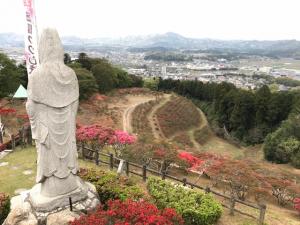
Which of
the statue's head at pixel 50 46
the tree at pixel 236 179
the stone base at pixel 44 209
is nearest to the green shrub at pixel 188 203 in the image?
the stone base at pixel 44 209

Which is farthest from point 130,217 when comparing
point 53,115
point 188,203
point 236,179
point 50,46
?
point 236,179

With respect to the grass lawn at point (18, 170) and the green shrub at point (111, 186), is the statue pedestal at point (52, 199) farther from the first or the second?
the grass lawn at point (18, 170)

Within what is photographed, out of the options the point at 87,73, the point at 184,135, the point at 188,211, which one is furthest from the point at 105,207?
the point at 87,73

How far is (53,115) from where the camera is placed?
9.44 meters

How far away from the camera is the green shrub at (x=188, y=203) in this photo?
1111cm

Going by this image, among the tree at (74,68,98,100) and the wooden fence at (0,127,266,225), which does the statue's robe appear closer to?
the wooden fence at (0,127,266,225)

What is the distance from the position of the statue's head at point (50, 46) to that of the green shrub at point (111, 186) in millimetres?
4638

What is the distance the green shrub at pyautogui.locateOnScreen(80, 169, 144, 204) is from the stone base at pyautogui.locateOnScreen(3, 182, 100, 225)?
1.20 m

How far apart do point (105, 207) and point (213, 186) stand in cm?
740

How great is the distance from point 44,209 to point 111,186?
2.61 m

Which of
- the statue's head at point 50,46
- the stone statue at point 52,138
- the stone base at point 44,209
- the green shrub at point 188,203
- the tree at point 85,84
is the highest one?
the statue's head at point 50,46

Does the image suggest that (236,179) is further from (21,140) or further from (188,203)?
(21,140)

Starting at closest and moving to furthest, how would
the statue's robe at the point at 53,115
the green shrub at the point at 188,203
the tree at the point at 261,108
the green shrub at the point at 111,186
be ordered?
the statue's robe at the point at 53,115
the green shrub at the point at 188,203
the green shrub at the point at 111,186
the tree at the point at 261,108

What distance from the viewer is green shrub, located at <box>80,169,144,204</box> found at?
1138 cm
